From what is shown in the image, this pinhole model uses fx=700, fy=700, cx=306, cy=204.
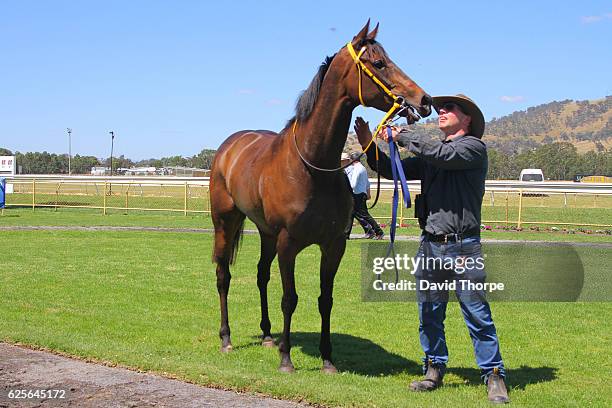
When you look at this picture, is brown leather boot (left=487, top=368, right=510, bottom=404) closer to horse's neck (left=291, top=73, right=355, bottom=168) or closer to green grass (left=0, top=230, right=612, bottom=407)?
green grass (left=0, top=230, right=612, bottom=407)

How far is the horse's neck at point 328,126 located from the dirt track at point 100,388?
81.4 inches

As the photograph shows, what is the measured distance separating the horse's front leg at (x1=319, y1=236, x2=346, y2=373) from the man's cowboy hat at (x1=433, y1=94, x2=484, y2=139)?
1524mm

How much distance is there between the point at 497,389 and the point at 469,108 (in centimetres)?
222

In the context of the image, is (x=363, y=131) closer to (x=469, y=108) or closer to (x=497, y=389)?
(x=469, y=108)

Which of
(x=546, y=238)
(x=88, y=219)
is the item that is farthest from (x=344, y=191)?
(x=88, y=219)

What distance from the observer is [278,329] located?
27.8ft

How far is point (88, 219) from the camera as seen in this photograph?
27.4 metres

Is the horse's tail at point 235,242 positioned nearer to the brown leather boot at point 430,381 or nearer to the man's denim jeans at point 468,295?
the man's denim jeans at point 468,295

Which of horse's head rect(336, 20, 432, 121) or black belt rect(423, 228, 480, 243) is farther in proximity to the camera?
black belt rect(423, 228, 480, 243)

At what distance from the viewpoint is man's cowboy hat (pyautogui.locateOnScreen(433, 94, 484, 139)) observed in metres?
5.54

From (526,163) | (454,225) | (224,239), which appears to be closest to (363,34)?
(454,225)

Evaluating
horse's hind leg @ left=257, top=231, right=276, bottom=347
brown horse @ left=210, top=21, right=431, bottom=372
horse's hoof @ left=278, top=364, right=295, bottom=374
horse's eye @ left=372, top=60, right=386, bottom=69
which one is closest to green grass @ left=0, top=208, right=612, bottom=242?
horse's hind leg @ left=257, top=231, right=276, bottom=347

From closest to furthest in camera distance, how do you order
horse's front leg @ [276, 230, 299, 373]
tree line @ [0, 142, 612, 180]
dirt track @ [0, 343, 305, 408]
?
dirt track @ [0, 343, 305, 408] → horse's front leg @ [276, 230, 299, 373] → tree line @ [0, 142, 612, 180]

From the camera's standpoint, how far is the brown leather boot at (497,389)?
5324 millimetres
